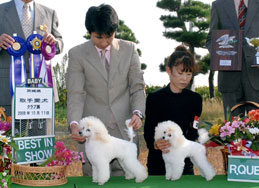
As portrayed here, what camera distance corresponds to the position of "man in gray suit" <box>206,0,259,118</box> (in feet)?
11.3

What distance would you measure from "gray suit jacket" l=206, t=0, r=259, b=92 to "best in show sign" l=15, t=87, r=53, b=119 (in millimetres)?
1646

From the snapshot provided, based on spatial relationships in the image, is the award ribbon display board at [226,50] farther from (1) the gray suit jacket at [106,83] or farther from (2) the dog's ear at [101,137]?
(2) the dog's ear at [101,137]

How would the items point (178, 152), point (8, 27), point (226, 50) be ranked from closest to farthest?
1. point (178, 152)
2. point (226, 50)
3. point (8, 27)

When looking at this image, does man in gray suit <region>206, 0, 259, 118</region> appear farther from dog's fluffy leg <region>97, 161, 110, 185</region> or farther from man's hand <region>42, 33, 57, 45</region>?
dog's fluffy leg <region>97, 161, 110, 185</region>

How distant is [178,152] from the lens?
95.4 inches

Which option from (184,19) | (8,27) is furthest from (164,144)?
(184,19)

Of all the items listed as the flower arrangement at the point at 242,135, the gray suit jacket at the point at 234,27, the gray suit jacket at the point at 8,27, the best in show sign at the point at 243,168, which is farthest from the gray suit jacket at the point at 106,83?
the gray suit jacket at the point at 234,27

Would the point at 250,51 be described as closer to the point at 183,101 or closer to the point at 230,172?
the point at 183,101

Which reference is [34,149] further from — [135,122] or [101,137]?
[135,122]

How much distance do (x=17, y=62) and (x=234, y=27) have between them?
1.93 m

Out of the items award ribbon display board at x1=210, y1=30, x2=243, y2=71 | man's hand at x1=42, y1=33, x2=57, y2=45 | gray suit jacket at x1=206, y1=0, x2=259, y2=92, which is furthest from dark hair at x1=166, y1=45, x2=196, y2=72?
man's hand at x1=42, y1=33, x2=57, y2=45

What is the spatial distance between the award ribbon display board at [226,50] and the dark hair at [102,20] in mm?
1006

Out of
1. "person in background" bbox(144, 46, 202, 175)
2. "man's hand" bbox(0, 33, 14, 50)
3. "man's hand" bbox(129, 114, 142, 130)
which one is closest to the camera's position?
"man's hand" bbox(129, 114, 142, 130)

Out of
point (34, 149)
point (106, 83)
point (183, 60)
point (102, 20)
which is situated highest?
point (102, 20)
